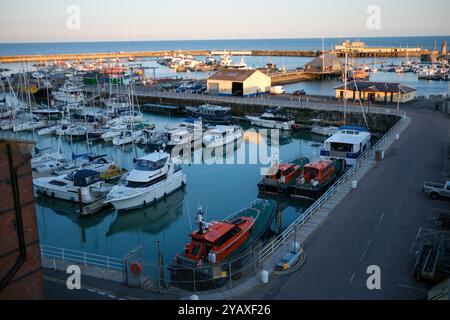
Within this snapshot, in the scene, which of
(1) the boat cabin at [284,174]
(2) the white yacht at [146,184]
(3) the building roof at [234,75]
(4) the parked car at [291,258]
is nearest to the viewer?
(4) the parked car at [291,258]

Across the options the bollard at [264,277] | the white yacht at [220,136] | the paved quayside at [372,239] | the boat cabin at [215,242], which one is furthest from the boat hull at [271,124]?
the bollard at [264,277]

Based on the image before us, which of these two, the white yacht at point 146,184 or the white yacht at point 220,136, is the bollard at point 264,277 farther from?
the white yacht at point 220,136

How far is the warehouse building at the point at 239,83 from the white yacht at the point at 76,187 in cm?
3460

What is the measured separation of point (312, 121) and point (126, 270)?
3682 centimetres

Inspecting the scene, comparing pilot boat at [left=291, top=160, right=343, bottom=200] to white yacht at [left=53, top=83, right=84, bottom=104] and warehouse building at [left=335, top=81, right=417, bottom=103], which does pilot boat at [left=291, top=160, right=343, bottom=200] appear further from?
white yacht at [left=53, top=83, right=84, bottom=104]

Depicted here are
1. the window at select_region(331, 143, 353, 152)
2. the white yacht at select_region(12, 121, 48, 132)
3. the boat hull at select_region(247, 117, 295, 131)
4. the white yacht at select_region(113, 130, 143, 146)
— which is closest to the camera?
the window at select_region(331, 143, 353, 152)

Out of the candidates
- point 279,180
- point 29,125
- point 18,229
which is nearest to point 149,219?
point 279,180

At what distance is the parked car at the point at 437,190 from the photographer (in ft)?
68.8

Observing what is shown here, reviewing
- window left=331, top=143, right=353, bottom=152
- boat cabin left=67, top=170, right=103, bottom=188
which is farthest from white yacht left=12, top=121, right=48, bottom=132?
window left=331, top=143, right=353, bottom=152

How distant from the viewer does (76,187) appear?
87.1ft

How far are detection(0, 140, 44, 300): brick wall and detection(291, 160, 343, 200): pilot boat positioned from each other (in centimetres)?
1733

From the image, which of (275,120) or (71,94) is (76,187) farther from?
(71,94)

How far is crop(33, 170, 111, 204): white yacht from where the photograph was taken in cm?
2592
